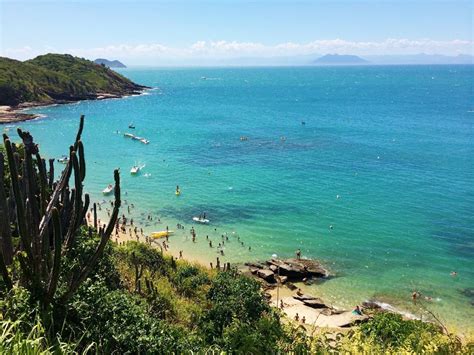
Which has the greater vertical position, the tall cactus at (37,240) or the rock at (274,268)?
the tall cactus at (37,240)

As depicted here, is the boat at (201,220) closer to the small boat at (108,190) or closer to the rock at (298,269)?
the rock at (298,269)

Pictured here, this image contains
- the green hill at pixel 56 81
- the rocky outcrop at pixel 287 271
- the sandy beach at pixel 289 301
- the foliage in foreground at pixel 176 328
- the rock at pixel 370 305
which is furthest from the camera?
the green hill at pixel 56 81

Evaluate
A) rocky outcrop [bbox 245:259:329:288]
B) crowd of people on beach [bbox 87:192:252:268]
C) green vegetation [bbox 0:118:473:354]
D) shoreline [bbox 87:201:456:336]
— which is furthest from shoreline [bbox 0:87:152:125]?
green vegetation [bbox 0:118:473:354]

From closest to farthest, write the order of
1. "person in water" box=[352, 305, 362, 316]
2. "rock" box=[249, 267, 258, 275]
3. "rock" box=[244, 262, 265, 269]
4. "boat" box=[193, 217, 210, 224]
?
"person in water" box=[352, 305, 362, 316]
"rock" box=[249, 267, 258, 275]
"rock" box=[244, 262, 265, 269]
"boat" box=[193, 217, 210, 224]

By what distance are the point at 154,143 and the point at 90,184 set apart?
2688 cm

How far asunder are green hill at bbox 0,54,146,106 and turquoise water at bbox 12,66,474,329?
16.2 meters

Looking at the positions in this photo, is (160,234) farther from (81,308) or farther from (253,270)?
(81,308)

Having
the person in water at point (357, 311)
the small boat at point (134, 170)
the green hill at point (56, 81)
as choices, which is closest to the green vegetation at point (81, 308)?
the person in water at point (357, 311)

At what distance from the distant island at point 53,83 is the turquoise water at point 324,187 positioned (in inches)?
522

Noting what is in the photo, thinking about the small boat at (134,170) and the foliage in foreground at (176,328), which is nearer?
the foliage in foreground at (176,328)

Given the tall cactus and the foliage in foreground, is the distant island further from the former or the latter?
the tall cactus

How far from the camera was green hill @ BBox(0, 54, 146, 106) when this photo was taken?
11700 cm

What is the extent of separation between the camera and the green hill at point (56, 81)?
117 metres

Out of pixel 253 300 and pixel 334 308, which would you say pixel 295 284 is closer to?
pixel 334 308
